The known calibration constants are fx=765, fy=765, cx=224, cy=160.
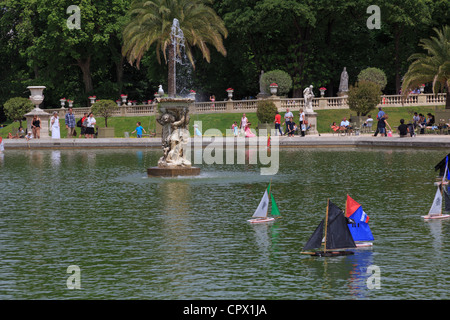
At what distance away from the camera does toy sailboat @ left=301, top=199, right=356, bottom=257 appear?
10875 millimetres

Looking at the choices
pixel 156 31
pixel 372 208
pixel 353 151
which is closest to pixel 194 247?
pixel 372 208

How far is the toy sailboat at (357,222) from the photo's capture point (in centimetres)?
1134

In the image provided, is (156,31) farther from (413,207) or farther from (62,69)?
(413,207)

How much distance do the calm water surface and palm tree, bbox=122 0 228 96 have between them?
2925cm

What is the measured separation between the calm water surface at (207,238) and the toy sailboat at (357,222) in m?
0.26

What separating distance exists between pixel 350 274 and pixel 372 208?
229 inches

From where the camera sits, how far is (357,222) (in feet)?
37.6

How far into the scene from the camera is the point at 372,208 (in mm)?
15711

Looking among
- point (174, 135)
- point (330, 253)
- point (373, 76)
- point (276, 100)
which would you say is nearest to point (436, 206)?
point (330, 253)

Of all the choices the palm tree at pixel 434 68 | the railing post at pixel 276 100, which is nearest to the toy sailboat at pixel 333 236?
the palm tree at pixel 434 68

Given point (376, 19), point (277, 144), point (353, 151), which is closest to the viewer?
point (353, 151)

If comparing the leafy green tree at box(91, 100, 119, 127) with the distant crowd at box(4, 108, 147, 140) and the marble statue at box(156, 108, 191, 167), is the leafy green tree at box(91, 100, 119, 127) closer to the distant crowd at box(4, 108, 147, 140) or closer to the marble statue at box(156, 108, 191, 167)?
the distant crowd at box(4, 108, 147, 140)

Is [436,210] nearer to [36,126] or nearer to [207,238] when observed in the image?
[207,238]

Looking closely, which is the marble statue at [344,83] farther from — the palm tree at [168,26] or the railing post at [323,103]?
the palm tree at [168,26]
